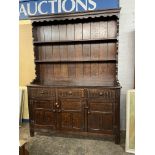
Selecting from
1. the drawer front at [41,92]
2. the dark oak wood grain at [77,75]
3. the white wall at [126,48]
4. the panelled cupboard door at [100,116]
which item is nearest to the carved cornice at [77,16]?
the dark oak wood grain at [77,75]

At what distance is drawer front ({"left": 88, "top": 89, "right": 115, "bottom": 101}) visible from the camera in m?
2.76

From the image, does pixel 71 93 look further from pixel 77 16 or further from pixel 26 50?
pixel 26 50

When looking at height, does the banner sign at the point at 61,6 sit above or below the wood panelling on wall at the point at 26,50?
above

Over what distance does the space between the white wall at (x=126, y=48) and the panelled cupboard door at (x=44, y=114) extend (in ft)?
4.18

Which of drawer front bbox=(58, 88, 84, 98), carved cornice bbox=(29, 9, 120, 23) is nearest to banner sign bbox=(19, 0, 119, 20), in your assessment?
carved cornice bbox=(29, 9, 120, 23)

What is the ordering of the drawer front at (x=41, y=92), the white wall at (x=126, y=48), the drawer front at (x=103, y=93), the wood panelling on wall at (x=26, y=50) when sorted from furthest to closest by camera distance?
the wood panelling on wall at (x=26, y=50) → the white wall at (x=126, y=48) → the drawer front at (x=41, y=92) → the drawer front at (x=103, y=93)

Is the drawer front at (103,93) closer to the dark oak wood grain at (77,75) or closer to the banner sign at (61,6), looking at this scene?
the dark oak wood grain at (77,75)

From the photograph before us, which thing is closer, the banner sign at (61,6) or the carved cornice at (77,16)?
the carved cornice at (77,16)

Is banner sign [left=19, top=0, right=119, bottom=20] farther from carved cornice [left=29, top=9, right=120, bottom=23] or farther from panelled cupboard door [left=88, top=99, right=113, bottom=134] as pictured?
panelled cupboard door [left=88, top=99, right=113, bottom=134]

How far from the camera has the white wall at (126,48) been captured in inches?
125

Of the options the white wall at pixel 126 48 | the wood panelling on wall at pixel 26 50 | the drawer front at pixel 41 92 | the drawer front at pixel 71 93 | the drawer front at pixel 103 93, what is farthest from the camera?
the wood panelling on wall at pixel 26 50

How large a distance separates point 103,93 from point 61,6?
6.05 ft

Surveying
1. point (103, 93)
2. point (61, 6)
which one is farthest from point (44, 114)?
point (61, 6)

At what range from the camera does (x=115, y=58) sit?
3.06 m
